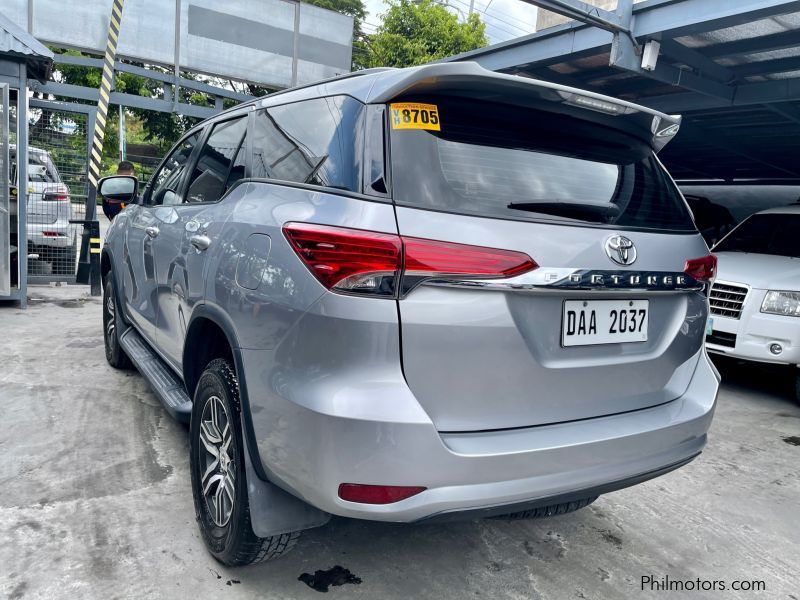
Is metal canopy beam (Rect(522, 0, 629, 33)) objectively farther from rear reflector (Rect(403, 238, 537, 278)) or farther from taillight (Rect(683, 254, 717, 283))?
rear reflector (Rect(403, 238, 537, 278))

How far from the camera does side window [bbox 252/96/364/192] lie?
76.8 inches

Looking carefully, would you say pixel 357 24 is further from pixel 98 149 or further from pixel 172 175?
pixel 172 175

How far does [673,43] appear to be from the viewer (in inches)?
266

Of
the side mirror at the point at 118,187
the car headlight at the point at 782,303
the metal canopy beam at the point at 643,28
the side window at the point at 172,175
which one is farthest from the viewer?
the metal canopy beam at the point at 643,28

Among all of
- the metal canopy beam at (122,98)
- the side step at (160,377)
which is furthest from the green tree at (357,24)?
the side step at (160,377)

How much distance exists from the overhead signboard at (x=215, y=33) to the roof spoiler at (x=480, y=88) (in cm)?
1335

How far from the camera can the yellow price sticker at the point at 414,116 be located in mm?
1920

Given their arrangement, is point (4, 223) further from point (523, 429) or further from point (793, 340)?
point (793, 340)

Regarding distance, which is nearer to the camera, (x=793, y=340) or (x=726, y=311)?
(x=793, y=340)

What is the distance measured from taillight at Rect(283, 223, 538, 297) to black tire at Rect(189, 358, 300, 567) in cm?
65

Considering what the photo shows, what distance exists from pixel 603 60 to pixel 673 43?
3.26 feet

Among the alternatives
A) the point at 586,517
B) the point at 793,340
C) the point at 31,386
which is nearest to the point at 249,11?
the point at 31,386

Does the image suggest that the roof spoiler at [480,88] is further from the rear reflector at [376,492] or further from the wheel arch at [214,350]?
the rear reflector at [376,492]

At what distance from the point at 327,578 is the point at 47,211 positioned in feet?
25.8
